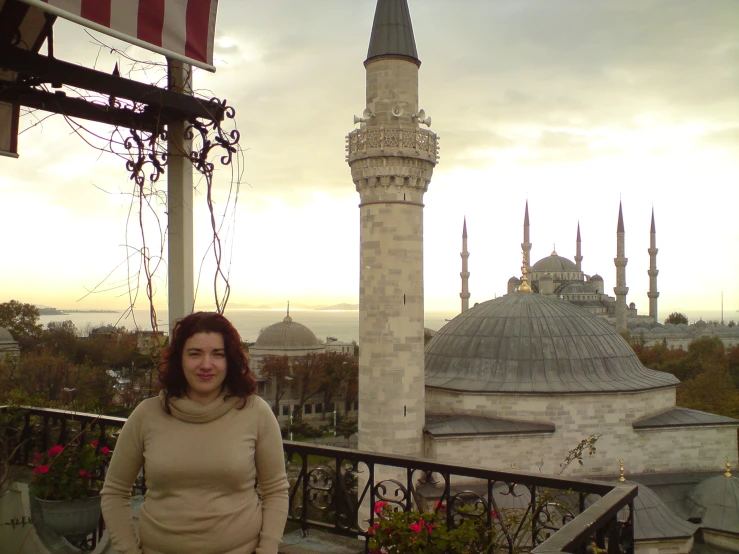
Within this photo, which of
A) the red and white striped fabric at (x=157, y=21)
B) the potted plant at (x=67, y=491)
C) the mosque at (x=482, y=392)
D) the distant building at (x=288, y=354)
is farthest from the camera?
the distant building at (x=288, y=354)

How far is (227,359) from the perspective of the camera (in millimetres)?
2514

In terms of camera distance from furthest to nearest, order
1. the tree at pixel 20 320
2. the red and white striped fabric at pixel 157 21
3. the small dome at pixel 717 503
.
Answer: the tree at pixel 20 320 → the small dome at pixel 717 503 → the red and white striped fabric at pixel 157 21

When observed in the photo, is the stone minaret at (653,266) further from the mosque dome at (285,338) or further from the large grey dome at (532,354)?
the large grey dome at (532,354)

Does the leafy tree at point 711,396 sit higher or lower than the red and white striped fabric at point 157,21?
lower

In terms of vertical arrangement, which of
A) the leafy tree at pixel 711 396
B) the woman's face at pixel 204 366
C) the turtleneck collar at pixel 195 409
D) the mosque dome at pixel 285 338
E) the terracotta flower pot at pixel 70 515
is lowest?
the leafy tree at pixel 711 396

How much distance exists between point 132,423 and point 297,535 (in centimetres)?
230

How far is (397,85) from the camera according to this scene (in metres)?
15.1

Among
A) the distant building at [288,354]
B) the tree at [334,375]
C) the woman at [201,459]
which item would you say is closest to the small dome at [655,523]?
the woman at [201,459]

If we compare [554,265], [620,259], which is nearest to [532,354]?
[620,259]

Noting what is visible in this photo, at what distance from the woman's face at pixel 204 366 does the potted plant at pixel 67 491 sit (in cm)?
225

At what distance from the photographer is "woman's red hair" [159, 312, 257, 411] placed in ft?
8.02

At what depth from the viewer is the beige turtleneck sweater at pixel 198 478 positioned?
2307 mm

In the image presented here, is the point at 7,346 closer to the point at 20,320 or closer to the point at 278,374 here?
the point at 20,320

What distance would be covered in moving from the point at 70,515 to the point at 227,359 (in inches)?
100
